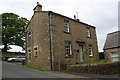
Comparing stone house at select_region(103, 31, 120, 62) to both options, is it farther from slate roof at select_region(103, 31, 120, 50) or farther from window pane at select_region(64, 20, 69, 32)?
window pane at select_region(64, 20, 69, 32)

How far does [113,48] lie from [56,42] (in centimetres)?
1104

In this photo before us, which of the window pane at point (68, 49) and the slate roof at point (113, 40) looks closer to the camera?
the window pane at point (68, 49)

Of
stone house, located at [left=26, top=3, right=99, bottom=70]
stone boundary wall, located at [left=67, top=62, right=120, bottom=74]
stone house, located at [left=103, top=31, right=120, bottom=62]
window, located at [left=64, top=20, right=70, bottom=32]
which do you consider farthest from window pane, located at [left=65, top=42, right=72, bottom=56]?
stone house, located at [left=103, top=31, right=120, bottom=62]

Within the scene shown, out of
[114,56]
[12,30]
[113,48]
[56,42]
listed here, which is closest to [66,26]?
[56,42]

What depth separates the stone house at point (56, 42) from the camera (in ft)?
50.2

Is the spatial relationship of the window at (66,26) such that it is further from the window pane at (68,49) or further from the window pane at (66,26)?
the window pane at (68,49)

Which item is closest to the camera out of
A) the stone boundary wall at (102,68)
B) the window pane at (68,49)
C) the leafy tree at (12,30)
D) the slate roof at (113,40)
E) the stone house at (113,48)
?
the stone boundary wall at (102,68)

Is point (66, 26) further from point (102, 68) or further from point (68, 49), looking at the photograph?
point (102, 68)

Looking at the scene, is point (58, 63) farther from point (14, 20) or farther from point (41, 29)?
point (14, 20)

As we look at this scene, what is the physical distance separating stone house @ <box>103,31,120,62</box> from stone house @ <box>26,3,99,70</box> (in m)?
2.82

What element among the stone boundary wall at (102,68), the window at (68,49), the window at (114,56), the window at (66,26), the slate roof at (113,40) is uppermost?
the window at (66,26)

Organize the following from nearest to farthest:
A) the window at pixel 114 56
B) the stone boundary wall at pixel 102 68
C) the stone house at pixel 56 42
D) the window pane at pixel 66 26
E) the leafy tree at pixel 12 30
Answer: the stone boundary wall at pixel 102 68 < the stone house at pixel 56 42 < the window pane at pixel 66 26 < the window at pixel 114 56 < the leafy tree at pixel 12 30

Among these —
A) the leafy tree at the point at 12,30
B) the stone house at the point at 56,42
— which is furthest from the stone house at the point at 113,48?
the leafy tree at the point at 12,30

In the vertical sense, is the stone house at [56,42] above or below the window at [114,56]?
above
